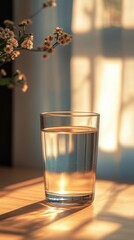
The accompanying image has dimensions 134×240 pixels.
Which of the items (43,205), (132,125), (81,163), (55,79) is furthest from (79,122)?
(55,79)

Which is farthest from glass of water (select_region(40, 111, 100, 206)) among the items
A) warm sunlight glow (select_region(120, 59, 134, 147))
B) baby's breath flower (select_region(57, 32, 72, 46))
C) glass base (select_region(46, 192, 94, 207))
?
warm sunlight glow (select_region(120, 59, 134, 147))

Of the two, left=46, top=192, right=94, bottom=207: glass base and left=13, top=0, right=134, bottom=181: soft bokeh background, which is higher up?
left=13, top=0, right=134, bottom=181: soft bokeh background

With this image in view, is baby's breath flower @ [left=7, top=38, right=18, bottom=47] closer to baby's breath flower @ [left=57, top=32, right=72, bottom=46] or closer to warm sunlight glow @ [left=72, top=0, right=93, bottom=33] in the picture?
baby's breath flower @ [left=57, top=32, right=72, bottom=46]

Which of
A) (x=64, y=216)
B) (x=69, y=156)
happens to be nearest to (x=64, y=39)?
(x=69, y=156)

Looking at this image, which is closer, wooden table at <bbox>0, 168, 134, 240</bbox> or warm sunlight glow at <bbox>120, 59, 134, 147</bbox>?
wooden table at <bbox>0, 168, 134, 240</bbox>

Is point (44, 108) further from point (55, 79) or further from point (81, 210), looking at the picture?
Result: point (81, 210)

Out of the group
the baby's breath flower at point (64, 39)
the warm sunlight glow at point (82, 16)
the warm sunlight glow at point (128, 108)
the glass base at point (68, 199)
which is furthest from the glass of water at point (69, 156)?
the warm sunlight glow at point (82, 16)
